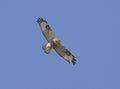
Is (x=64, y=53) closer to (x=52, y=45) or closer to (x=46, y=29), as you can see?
(x=52, y=45)

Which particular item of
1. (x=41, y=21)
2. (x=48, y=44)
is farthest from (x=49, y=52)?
(x=41, y=21)

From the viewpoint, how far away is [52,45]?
19.8 metres

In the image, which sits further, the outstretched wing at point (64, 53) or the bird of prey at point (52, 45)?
the outstretched wing at point (64, 53)

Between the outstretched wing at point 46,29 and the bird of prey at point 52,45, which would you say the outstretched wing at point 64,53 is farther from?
the outstretched wing at point 46,29

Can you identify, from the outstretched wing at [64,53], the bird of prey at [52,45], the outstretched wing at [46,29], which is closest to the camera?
the bird of prey at [52,45]

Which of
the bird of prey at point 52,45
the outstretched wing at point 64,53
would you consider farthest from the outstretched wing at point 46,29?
the outstretched wing at point 64,53

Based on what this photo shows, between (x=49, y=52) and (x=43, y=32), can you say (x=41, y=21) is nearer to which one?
(x=43, y=32)

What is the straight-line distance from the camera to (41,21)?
20.8 meters

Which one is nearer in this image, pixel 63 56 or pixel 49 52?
pixel 49 52

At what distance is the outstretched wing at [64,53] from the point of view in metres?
20.1

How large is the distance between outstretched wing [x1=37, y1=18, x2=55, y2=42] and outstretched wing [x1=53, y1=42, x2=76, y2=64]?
Result: 48cm

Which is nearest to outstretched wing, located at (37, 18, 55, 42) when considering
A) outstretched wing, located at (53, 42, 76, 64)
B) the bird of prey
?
the bird of prey

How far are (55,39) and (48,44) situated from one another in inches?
17.3

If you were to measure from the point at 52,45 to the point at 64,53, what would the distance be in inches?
42.8
